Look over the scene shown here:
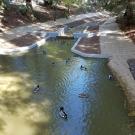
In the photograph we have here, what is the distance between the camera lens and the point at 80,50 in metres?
38.7

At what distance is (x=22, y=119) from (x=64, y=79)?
8700 mm

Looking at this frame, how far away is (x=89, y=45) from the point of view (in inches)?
1614

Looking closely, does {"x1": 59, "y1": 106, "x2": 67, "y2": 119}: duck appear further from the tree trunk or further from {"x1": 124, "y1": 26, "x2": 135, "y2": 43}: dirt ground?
the tree trunk

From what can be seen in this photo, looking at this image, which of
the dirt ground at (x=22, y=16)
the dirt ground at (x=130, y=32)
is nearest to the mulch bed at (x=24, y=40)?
the dirt ground at (x=22, y=16)

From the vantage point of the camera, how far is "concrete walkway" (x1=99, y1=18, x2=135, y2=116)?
25141mm

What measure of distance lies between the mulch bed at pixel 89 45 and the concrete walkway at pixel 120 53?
593 millimetres

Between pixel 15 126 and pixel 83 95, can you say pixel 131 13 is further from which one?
pixel 15 126

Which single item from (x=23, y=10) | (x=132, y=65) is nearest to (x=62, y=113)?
(x=132, y=65)

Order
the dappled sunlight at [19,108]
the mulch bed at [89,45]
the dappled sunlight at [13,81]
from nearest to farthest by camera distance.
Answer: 1. the dappled sunlight at [19,108]
2. the dappled sunlight at [13,81]
3. the mulch bed at [89,45]

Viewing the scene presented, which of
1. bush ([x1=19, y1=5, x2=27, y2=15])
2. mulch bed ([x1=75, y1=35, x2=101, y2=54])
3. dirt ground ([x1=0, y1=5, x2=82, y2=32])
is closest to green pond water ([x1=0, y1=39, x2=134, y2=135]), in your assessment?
mulch bed ([x1=75, y1=35, x2=101, y2=54])

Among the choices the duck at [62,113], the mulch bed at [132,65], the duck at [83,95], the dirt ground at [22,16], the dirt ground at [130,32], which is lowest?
the dirt ground at [22,16]

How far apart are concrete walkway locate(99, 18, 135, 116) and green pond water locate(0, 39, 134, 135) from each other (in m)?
0.61

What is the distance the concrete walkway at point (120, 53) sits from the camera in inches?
990

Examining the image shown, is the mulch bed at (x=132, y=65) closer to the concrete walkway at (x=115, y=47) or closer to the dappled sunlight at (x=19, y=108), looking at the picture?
the concrete walkway at (x=115, y=47)
